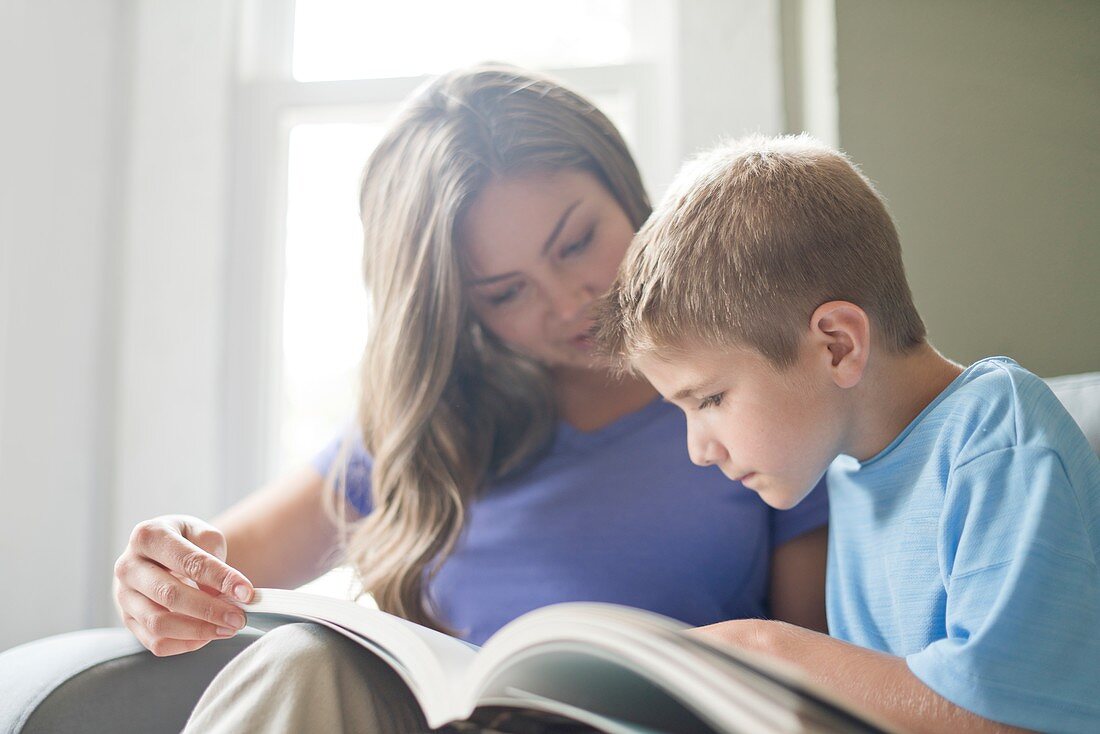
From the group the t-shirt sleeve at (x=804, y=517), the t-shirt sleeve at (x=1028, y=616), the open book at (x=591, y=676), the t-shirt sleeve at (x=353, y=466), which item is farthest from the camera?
the t-shirt sleeve at (x=353, y=466)

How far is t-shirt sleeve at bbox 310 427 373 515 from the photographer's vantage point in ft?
3.93

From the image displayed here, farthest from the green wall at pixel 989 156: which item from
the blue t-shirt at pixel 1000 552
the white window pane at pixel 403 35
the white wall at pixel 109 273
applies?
the white wall at pixel 109 273

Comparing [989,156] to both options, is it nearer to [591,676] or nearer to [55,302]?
[591,676]

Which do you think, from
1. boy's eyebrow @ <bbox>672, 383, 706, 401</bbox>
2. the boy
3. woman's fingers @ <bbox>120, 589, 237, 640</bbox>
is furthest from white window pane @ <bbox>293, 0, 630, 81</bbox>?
woman's fingers @ <bbox>120, 589, 237, 640</bbox>

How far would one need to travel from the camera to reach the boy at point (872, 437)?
57 cm

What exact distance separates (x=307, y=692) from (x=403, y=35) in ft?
5.19

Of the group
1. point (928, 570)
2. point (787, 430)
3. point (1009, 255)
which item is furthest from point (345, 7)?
point (928, 570)

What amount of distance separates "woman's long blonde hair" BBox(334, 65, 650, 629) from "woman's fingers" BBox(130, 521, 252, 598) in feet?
1.04

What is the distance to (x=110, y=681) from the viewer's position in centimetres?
86

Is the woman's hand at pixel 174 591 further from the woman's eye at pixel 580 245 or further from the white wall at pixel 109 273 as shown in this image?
the white wall at pixel 109 273

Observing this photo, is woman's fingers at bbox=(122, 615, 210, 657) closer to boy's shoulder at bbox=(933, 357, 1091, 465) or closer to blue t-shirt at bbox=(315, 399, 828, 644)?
blue t-shirt at bbox=(315, 399, 828, 644)

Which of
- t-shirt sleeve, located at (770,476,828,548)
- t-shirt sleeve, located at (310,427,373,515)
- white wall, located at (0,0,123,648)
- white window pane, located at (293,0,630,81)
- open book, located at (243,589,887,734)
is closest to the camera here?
open book, located at (243,589,887,734)

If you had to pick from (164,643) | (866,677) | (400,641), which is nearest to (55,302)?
(164,643)

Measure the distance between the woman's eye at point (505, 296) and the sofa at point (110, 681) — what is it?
503 millimetres
